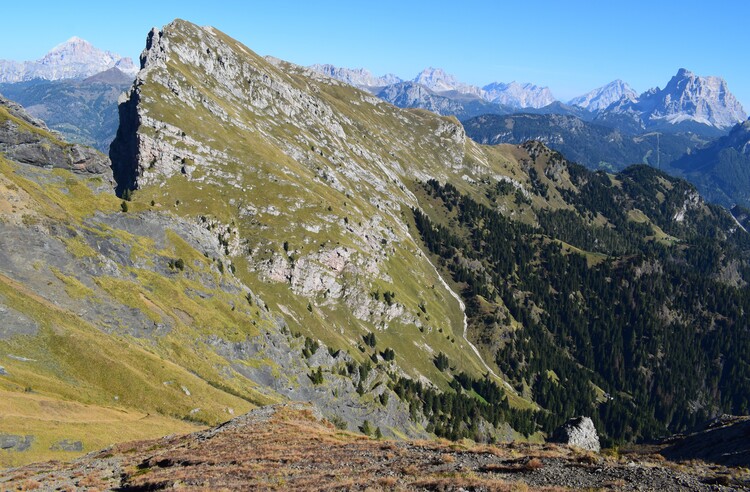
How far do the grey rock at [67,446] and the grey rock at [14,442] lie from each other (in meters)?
2.44

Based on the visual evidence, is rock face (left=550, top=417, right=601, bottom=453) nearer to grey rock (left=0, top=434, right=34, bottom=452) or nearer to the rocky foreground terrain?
the rocky foreground terrain

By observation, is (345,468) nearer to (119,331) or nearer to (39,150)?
(119,331)

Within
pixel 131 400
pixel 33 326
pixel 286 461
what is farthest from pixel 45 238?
pixel 286 461

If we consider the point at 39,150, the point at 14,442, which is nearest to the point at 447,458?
the point at 14,442

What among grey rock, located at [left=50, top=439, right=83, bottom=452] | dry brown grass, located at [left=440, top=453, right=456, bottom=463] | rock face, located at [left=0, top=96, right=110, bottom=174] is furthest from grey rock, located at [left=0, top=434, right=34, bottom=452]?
rock face, located at [left=0, top=96, right=110, bottom=174]

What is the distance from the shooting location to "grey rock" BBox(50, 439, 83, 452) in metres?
54.9

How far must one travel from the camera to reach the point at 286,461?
130ft

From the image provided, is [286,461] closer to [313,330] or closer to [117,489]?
[117,489]

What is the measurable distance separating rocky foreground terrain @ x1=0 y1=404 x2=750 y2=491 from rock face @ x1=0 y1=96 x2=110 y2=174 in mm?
126323

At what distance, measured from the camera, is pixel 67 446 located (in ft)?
184

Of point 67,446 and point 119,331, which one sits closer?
point 67,446

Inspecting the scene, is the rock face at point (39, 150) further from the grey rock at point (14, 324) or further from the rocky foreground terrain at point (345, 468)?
the rocky foreground terrain at point (345, 468)

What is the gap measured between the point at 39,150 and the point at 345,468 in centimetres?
15546

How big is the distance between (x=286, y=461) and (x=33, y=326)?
204 ft
